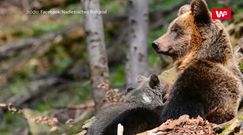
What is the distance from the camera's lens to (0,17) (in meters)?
20.8

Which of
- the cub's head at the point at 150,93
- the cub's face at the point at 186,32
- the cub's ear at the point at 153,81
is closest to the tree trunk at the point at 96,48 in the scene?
the cub's head at the point at 150,93

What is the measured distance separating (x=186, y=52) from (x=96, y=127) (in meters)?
1.49

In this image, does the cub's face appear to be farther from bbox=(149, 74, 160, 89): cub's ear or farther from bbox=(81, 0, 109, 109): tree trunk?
bbox=(81, 0, 109, 109): tree trunk

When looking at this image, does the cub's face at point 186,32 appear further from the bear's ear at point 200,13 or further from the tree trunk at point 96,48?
the tree trunk at point 96,48

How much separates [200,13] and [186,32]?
0.27 meters

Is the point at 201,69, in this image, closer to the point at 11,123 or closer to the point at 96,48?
the point at 96,48

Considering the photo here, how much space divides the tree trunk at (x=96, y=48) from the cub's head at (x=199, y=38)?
9.05 feet

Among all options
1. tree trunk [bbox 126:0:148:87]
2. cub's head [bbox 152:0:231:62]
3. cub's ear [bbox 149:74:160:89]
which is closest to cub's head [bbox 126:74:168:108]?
cub's ear [bbox 149:74:160:89]

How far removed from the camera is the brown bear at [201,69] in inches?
298

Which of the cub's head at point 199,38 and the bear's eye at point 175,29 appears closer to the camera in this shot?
the cub's head at point 199,38

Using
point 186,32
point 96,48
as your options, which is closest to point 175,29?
point 186,32

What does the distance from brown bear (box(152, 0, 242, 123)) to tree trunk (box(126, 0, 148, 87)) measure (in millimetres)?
3457

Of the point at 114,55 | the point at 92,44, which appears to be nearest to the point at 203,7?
the point at 92,44

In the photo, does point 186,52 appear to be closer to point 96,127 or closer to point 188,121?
point 188,121
